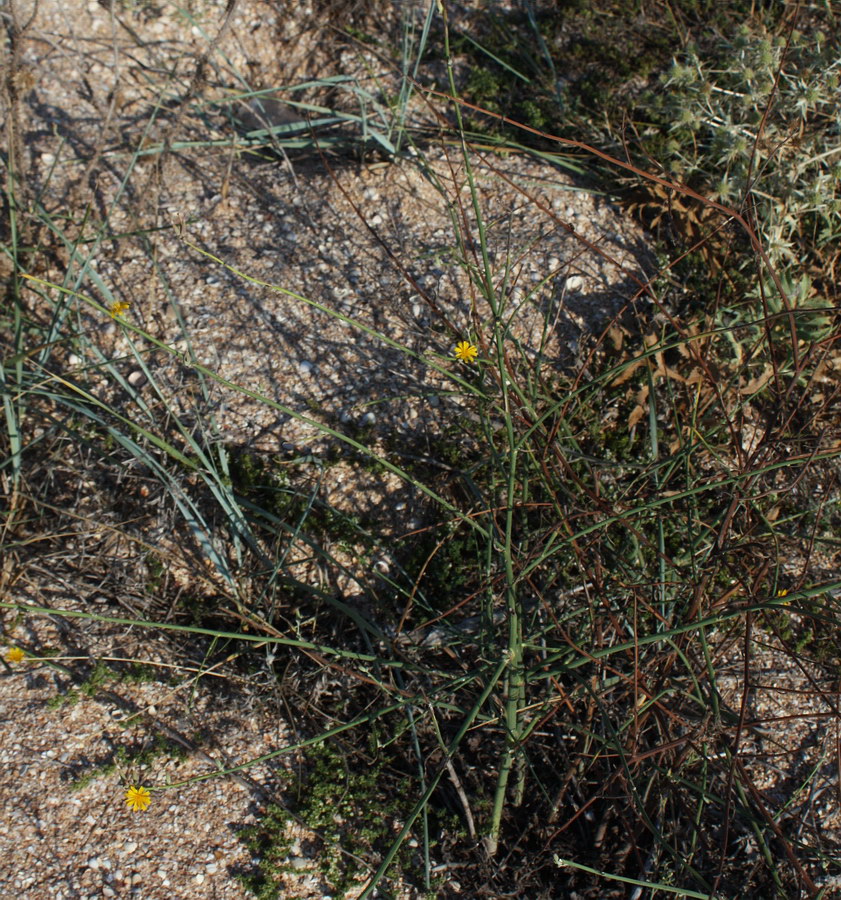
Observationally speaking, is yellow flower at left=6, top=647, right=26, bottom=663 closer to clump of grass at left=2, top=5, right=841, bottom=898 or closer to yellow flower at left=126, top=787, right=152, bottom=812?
clump of grass at left=2, top=5, right=841, bottom=898

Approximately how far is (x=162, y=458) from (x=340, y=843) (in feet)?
3.54

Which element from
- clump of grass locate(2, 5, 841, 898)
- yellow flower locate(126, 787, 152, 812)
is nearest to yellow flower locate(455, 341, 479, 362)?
clump of grass locate(2, 5, 841, 898)

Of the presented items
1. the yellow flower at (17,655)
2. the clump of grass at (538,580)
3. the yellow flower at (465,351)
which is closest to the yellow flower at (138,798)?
the clump of grass at (538,580)

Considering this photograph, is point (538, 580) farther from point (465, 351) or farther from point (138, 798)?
point (138, 798)

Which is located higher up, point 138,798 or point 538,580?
point 538,580

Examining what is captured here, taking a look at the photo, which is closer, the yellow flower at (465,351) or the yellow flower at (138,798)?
the yellow flower at (138,798)

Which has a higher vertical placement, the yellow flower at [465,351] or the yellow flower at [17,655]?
the yellow flower at [465,351]

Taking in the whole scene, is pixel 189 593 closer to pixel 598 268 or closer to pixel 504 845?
pixel 504 845

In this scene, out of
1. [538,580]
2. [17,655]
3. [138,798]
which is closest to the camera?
[138,798]

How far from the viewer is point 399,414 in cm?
216

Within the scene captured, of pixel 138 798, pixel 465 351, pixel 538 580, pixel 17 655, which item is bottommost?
pixel 138 798

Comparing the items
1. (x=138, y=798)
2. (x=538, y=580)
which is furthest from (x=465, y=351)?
(x=138, y=798)

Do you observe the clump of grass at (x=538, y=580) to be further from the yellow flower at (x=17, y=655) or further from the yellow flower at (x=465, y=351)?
the yellow flower at (x=17, y=655)

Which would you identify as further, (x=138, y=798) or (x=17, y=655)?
(x=17, y=655)
